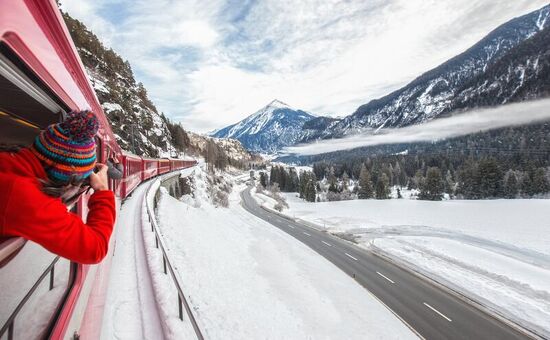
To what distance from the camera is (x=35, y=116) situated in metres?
2.91

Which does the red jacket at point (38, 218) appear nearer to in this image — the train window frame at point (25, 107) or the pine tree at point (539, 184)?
the train window frame at point (25, 107)

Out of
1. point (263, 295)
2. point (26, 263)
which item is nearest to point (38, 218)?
point (26, 263)

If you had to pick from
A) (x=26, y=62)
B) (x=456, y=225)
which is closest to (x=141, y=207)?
(x=26, y=62)

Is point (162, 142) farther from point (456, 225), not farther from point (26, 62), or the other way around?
point (26, 62)

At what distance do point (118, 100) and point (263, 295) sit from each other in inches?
2048

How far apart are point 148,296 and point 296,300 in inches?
431

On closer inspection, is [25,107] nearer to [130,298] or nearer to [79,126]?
[79,126]

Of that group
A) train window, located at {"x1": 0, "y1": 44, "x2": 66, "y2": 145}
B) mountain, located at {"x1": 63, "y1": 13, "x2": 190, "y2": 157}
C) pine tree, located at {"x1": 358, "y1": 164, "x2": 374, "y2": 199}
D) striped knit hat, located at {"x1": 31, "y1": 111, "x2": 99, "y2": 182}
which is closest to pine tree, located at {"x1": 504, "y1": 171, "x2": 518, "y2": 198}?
pine tree, located at {"x1": 358, "y1": 164, "x2": 374, "y2": 199}

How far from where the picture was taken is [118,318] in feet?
17.5

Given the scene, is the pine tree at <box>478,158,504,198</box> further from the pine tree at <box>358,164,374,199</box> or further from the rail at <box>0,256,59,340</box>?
the rail at <box>0,256,59,340</box>

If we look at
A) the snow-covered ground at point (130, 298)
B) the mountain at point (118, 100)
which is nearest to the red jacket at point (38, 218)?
the snow-covered ground at point (130, 298)

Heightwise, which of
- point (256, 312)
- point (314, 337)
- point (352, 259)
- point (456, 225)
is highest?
point (256, 312)

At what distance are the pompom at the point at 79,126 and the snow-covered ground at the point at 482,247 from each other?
22873 mm

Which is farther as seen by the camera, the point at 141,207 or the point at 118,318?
the point at 141,207
